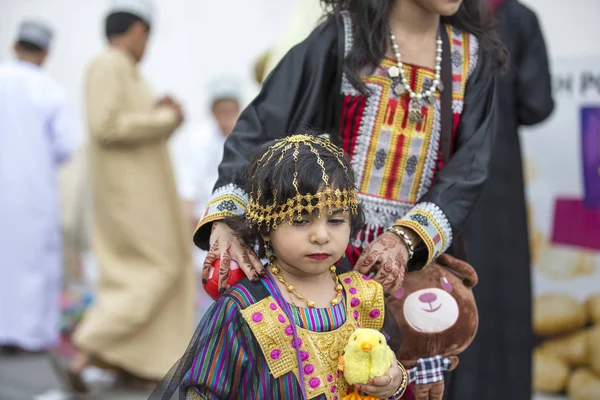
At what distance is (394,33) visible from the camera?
2.79 metres

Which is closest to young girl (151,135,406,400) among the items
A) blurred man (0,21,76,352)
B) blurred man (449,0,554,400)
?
blurred man (449,0,554,400)

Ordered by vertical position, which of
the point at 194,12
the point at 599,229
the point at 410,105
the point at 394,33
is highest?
the point at 194,12

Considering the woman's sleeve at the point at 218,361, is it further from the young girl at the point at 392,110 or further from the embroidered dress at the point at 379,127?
the embroidered dress at the point at 379,127

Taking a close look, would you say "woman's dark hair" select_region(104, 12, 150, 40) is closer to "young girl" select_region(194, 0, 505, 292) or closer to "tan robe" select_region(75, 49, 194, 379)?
"tan robe" select_region(75, 49, 194, 379)

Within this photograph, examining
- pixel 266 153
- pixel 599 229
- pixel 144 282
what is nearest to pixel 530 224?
pixel 599 229

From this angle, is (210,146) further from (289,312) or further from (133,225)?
(289,312)

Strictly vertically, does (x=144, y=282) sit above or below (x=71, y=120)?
below

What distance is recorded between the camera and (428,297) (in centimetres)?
259

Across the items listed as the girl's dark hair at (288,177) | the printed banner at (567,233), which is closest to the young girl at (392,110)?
the girl's dark hair at (288,177)

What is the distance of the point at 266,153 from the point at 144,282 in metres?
3.64

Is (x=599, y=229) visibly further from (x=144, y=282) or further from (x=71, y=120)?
(x=71, y=120)

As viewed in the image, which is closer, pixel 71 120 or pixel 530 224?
pixel 530 224

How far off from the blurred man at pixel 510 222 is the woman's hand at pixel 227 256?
5.80 feet

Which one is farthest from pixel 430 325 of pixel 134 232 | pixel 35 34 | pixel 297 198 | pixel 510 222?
pixel 35 34
